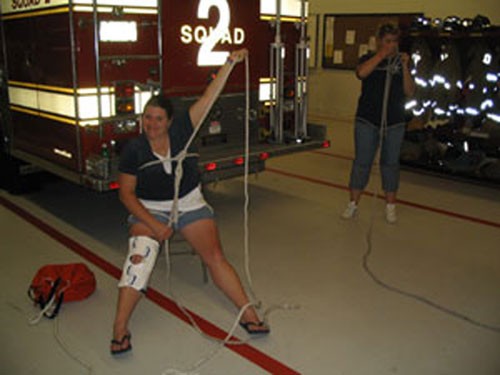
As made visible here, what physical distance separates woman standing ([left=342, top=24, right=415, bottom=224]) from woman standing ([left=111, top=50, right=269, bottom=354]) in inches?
84.7

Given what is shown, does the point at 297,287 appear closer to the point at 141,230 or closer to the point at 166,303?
the point at 166,303

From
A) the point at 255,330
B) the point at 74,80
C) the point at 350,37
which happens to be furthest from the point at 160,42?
the point at 350,37

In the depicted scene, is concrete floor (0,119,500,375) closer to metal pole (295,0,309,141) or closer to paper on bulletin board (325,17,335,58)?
metal pole (295,0,309,141)

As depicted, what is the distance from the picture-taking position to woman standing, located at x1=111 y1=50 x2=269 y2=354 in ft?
10.5

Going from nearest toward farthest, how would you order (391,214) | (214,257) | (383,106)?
(214,257) < (383,106) < (391,214)

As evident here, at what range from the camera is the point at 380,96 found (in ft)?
17.3

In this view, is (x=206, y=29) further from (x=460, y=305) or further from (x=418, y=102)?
(x=418, y=102)

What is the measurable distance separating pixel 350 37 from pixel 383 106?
7650 millimetres

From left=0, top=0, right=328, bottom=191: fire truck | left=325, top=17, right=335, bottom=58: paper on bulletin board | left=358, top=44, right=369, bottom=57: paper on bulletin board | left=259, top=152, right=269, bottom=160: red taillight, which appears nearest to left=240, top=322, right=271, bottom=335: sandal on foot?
left=0, top=0, right=328, bottom=191: fire truck

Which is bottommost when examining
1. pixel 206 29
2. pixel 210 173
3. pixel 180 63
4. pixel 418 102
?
pixel 210 173

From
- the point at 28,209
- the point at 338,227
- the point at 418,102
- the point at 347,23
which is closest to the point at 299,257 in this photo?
the point at 338,227

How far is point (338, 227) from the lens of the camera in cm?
549

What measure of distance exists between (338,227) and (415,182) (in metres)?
2.48

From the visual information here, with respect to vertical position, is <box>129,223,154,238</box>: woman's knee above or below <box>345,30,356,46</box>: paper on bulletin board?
below
